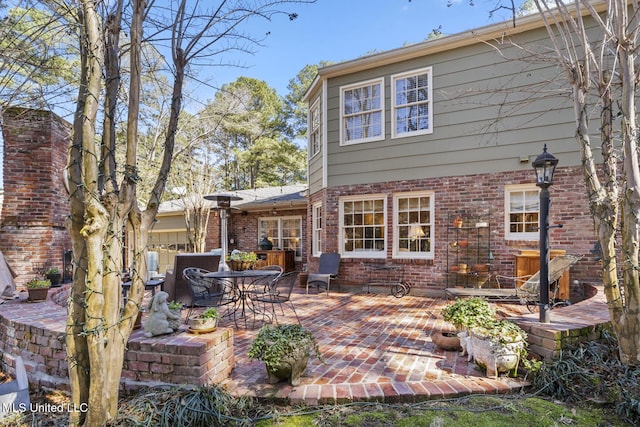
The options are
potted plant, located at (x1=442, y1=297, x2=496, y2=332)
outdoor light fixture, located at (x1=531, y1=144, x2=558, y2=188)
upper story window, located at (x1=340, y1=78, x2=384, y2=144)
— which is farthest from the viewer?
upper story window, located at (x1=340, y1=78, x2=384, y2=144)

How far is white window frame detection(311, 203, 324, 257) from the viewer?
360 inches

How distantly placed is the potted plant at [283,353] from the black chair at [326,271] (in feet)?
15.3

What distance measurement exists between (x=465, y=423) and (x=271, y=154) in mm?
19175

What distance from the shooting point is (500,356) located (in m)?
2.87

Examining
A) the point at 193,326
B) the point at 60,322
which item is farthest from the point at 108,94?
the point at 60,322

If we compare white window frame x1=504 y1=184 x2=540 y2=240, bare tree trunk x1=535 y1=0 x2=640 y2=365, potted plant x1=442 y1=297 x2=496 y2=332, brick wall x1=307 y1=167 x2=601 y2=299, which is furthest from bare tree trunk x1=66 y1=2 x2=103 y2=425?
white window frame x1=504 y1=184 x2=540 y2=240

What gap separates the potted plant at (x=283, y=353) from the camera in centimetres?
267

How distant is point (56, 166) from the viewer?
6.53 metres

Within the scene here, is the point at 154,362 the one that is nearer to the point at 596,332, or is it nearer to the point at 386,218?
the point at 596,332

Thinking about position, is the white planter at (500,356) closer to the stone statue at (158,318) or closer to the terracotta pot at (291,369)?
the terracotta pot at (291,369)

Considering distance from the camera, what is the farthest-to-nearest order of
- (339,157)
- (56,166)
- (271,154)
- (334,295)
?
(271,154) < (339,157) < (334,295) < (56,166)

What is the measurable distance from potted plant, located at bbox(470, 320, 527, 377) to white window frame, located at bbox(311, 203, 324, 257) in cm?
617

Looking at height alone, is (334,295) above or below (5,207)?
below

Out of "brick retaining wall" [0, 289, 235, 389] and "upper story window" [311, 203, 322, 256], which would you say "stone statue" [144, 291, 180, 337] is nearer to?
"brick retaining wall" [0, 289, 235, 389]
